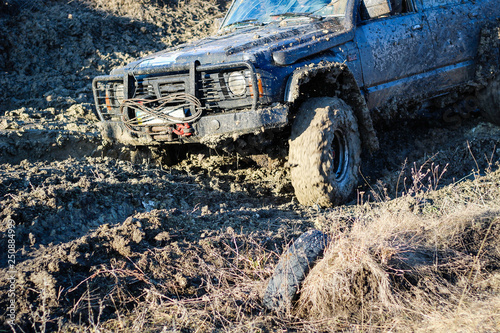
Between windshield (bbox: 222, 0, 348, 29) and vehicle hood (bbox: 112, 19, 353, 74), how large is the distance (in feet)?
0.64

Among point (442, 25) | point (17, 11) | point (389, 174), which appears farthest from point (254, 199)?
point (17, 11)

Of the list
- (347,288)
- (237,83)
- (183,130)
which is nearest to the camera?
(347,288)

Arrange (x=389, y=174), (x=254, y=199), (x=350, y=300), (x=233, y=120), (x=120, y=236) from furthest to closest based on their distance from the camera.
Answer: (x=389, y=174)
(x=254, y=199)
(x=233, y=120)
(x=120, y=236)
(x=350, y=300)

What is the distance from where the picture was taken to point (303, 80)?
179 inches

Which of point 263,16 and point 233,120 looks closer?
point 233,120

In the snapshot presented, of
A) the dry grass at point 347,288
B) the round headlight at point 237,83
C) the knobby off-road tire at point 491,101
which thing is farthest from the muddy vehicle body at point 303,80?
the dry grass at point 347,288

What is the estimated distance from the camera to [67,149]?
6578mm

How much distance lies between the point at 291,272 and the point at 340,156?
7.43ft

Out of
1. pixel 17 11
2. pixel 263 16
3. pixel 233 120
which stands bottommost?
pixel 233 120

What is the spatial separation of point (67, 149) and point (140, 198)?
2440mm

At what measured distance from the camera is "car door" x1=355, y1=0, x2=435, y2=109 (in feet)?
17.9

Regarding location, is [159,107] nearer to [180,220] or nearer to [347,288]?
[180,220]

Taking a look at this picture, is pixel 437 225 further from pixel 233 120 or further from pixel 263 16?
pixel 263 16

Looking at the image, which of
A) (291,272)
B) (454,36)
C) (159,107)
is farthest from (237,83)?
(454,36)
